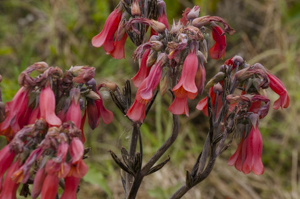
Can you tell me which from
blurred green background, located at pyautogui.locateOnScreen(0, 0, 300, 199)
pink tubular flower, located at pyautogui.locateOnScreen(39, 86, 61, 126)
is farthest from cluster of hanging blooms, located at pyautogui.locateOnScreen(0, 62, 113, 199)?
blurred green background, located at pyautogui.locateOnScreen(0, 0, 300, 199)

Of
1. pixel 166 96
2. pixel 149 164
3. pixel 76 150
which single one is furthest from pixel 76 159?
pixel 166 96

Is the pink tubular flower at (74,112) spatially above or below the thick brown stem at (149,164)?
above

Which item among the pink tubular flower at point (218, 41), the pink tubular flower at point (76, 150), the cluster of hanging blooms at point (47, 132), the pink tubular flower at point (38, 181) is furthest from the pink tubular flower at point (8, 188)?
the pink tubular flower at point (218, 41)

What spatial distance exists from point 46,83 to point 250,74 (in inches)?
27.1

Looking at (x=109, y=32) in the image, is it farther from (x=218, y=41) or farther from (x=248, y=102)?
(x=248, y=102)

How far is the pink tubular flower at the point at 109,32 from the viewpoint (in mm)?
1448

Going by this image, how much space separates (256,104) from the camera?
4.46 feet

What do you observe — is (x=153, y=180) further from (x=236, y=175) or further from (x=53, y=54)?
(x=53, y=54)

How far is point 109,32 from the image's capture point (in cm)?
147

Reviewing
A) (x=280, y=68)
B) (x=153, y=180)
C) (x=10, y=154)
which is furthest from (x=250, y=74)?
(x=280, y=68)

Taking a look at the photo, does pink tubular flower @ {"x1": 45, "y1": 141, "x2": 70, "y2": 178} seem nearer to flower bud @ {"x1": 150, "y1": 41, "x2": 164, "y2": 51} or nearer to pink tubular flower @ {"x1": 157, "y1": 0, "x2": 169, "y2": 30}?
flower bud @ {"x1": 150, "y1": 41, "x2": 164, "y2": 51}

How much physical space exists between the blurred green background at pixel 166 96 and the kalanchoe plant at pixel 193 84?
2.78 feet

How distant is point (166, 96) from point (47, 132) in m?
2.53

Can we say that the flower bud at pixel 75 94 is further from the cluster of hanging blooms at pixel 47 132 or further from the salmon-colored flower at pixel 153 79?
the salmon-colored flower at pixel 153 79
